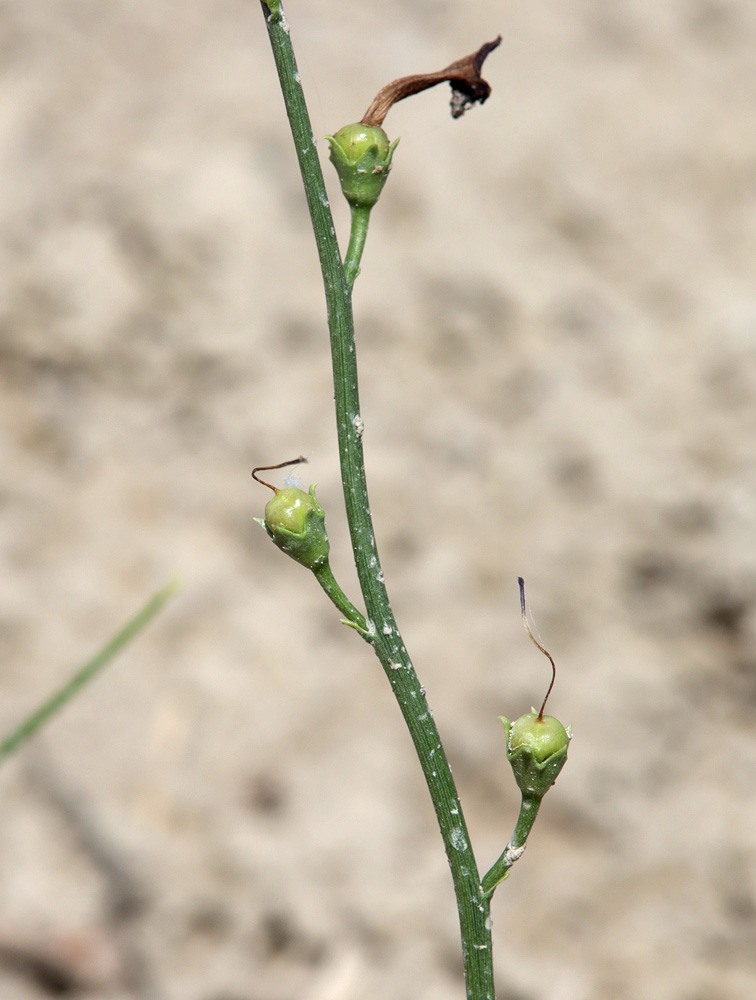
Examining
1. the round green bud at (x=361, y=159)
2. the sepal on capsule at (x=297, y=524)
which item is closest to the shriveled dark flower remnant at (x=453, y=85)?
the round green bud at (x=361, y=159)

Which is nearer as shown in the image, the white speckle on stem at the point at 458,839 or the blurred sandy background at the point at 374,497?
the white speckle on stem at the point at 458,839

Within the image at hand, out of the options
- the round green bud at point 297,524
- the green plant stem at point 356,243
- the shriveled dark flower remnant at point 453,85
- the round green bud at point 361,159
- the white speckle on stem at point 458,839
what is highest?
the shriveled dark flower remnant at point 453,85

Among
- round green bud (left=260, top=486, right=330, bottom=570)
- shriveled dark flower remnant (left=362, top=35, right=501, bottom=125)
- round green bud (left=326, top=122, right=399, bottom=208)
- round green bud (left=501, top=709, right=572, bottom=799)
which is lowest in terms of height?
round green bud (left=501, top=709, right=572, bottom=799)

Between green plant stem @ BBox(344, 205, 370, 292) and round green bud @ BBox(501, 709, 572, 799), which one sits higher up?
green plant stem @ BBox(344, 205, 370, 292)

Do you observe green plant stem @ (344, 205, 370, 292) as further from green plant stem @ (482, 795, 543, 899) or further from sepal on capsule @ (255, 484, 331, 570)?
green plant stem @ (482, 795, 543, 899)

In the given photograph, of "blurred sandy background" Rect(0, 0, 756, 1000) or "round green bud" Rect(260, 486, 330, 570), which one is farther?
"blurred sandy background" Rect(0, 0, 756, 1000)

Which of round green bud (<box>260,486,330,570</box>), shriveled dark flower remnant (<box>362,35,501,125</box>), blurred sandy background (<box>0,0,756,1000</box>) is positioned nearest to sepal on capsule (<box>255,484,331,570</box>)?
round green bud (<box>260,486,330,570</box>)

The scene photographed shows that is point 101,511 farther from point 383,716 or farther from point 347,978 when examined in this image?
point 347,978

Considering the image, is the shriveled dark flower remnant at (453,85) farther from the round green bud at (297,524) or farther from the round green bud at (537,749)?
the round green bud at (537,749)

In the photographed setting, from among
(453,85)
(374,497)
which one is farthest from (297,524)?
(374,497)
